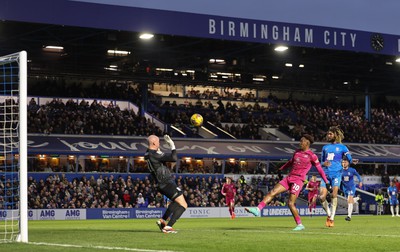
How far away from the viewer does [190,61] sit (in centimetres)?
5678

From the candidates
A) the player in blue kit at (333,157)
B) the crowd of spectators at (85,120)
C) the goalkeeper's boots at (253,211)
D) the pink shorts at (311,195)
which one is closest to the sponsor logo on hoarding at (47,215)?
the crowd of spectators at (85,120)

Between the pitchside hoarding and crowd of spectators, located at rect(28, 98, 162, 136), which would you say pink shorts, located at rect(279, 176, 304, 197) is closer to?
the pitchside hoarding

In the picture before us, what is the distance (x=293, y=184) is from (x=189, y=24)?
29517 mm

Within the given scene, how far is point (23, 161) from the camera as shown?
14.1m

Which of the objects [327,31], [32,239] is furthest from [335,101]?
[32,239]

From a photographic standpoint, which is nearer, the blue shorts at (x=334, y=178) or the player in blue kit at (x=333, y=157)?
the player in blue kit at (x=333, y=157)

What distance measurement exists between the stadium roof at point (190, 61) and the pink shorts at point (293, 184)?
27.6 metres

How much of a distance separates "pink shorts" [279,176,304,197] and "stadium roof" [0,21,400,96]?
90.7 ft

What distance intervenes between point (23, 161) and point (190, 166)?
3796 cm

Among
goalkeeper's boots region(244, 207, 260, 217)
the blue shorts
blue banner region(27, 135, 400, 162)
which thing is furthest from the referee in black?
blue banner region(27, 135, 400, 162)

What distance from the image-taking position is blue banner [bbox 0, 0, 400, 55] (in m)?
42.0

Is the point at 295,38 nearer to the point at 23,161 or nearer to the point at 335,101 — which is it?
the point at 335,101

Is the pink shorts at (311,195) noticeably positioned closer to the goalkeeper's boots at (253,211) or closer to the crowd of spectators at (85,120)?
the crowd of spectators at (85,120)

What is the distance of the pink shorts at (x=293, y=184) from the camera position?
731 inches
